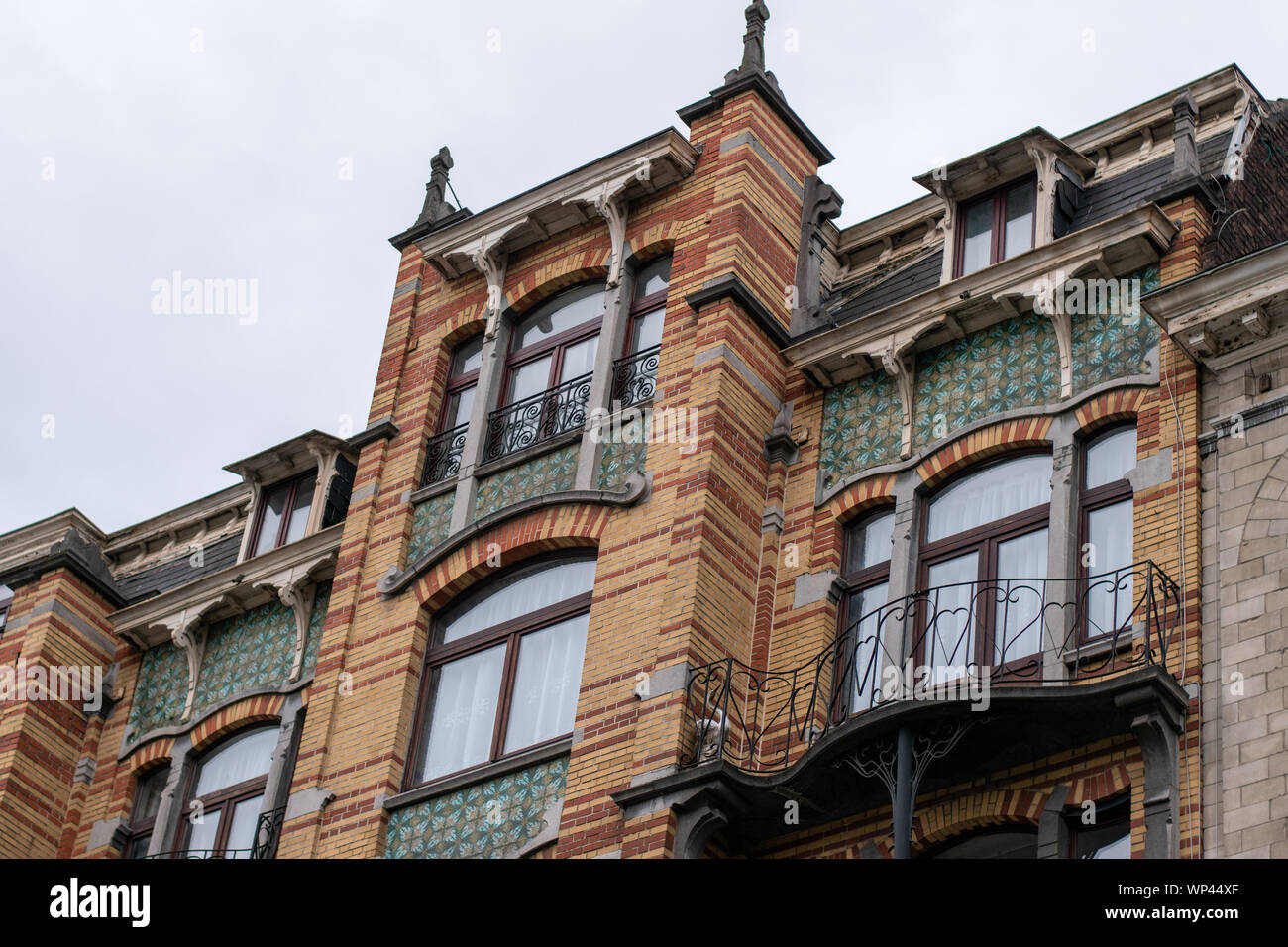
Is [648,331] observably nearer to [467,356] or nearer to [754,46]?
[467,356]

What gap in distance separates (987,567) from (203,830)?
881 cm

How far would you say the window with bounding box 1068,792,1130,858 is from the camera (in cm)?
1747

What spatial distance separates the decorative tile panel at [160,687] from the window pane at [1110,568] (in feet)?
34.3

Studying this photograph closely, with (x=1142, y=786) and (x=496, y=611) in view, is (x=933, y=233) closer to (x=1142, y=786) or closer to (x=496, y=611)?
(x=496, y=611)

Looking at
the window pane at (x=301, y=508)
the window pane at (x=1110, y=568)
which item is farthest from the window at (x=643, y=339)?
the window pane at (x=1110, y=568)

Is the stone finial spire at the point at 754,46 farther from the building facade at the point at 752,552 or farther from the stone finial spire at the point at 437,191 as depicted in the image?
the stone finial spire at the point at 437,191

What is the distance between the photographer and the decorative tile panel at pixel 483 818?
65.5 feet

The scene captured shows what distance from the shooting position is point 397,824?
20953 millimetres

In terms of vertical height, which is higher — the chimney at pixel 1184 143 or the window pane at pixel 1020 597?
the chimney at pixel 1184 143

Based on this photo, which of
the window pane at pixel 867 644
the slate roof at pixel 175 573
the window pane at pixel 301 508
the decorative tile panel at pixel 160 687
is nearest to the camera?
the window pane at pixel 867 644

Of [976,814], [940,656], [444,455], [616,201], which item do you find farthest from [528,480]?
[976,814]

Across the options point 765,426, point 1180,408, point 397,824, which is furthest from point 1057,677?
point 397,824

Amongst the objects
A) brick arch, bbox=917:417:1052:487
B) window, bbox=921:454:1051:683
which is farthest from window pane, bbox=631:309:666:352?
window, bbox=921:454:1051:683

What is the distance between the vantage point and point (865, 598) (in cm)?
2056
